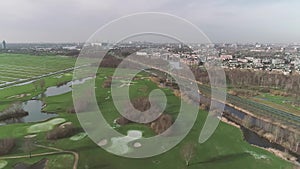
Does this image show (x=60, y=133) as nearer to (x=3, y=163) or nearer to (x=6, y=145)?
(x=6, y=145)

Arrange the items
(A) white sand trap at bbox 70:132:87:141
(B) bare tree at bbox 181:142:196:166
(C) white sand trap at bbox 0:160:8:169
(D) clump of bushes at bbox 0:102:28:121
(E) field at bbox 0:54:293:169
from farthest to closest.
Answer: (D) clump of bushes at bbox 0:102:28:121 < (A) white sand trap at bbox 70:132:87:141 < (B) bare tree at bbox 181:142:196:166 < (E) field at bbox 0:54:293:169 < (C) white sand trap at bbox 0:160:8:169

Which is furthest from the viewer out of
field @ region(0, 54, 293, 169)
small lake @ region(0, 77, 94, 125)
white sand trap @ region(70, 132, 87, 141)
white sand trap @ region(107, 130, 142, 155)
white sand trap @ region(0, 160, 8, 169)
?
small lake @ region(0, 77, 94, 125)

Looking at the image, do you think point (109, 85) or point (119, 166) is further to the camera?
point (109, 85)

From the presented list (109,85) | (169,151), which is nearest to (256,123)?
(169,151)

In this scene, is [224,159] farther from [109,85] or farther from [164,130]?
[109,85]

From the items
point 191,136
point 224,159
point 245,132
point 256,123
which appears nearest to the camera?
point 224,159

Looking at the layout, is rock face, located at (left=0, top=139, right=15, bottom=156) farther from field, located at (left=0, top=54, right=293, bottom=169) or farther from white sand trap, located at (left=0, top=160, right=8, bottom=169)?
white sand trap, located at (left=0, top=160, right=8, bottom=169)

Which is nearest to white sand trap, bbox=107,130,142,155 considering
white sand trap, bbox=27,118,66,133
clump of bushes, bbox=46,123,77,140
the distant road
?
clump of bushes, bbox=46,123,77,140

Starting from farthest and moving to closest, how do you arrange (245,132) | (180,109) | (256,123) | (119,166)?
(180,109) < (256,123) < (245,132) < (119,166)

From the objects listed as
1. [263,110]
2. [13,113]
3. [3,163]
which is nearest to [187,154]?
[3,163]
